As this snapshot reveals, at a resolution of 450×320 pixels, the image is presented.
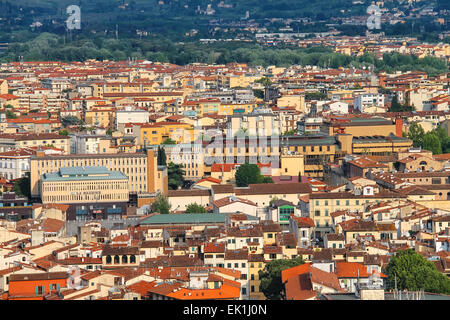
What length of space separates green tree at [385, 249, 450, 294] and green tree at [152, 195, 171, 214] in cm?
659

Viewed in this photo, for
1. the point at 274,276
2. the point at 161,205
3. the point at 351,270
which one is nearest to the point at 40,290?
the point at 274,276

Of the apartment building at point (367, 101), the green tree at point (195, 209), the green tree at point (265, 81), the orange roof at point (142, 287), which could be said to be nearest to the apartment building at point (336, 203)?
the green tree at point (195, 209)

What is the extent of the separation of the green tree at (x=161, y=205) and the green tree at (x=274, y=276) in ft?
17.4

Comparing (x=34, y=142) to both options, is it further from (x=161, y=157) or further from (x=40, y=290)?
(x=40, y=290)

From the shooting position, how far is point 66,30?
70.9 metres

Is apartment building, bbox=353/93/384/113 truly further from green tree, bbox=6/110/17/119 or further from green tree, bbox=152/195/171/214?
green tree, bbox=152/195/171/214

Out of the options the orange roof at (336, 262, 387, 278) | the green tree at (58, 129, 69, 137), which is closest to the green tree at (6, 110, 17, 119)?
the green tree at (58, 129, 69, 137)

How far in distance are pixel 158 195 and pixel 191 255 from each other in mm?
5650

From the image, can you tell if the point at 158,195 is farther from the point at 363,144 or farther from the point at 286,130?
the point at 286,130

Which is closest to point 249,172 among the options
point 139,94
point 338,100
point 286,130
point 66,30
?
point 286,130

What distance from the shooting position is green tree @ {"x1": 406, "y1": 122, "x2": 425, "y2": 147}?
22.2 meters

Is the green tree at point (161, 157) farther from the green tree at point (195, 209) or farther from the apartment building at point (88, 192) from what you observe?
the green tree at point (195, 209)

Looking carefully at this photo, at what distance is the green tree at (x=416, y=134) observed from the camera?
22.2m
